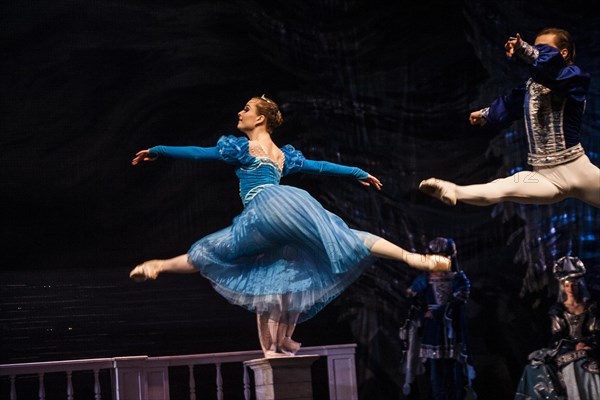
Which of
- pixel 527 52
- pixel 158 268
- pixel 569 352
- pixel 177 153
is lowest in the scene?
pixel 569 352

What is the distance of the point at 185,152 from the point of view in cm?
501

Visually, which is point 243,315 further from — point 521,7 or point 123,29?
point 521,7

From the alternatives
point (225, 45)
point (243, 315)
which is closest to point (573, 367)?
point (243, 315)

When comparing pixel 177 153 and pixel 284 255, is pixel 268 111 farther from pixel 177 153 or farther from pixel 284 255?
pixel 284 255

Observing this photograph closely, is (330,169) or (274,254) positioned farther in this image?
(330,169)

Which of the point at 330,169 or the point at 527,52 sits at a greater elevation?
the point at 527,52

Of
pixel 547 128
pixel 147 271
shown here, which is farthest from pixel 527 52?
pixel 147 271

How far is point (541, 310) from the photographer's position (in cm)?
734

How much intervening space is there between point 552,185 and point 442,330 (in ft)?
7.04

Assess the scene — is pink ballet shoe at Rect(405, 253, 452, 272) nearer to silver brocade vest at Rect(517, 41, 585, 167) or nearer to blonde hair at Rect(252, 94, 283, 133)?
silver brocade vest at Rect(517, 41, 585, 167)

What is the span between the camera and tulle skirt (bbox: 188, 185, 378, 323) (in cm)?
475

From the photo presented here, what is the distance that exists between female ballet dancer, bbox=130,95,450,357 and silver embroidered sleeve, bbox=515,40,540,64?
1039 mm

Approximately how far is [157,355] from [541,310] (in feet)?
9.68

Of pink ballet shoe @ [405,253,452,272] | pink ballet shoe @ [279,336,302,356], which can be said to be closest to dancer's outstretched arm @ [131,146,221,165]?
pink ballet shoe @ [279,336,302,356]
